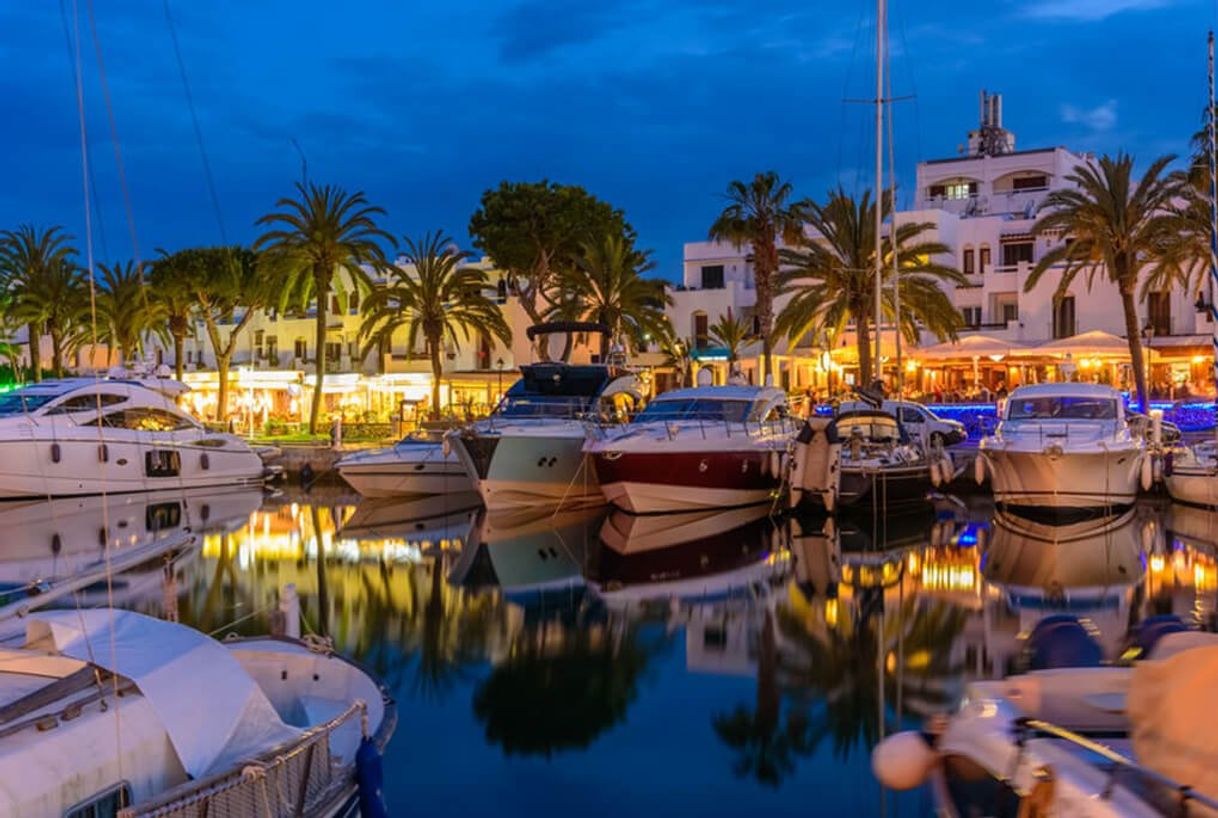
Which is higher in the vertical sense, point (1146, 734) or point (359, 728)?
point (1146, 734)

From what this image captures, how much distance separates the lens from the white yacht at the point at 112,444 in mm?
32062

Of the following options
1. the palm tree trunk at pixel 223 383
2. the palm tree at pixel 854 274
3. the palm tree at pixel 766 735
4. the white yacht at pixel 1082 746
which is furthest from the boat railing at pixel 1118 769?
the palm tree trunk at pixel 223 383

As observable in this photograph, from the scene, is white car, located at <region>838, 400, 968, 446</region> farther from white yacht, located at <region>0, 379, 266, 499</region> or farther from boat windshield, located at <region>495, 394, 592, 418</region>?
white yacht, located at <region>0, 379, 266, 499</region>

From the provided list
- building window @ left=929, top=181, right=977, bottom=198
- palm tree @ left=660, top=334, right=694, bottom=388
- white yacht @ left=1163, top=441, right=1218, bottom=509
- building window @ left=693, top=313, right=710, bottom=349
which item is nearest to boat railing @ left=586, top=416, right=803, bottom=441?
white yacht @ left=1163, top=441, right=1218, bottom=509

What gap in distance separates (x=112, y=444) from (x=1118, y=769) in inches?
1270

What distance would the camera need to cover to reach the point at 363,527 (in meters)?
28.4

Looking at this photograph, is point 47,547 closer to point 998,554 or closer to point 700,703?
point 700,703

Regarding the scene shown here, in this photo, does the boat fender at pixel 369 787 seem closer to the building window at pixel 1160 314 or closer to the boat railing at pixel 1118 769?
the boat railing at pixel 1118 769

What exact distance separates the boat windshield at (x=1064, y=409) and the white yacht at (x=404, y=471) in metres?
14.0

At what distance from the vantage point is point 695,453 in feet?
89.5

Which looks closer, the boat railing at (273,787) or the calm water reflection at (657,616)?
the boat railing at (273,787)

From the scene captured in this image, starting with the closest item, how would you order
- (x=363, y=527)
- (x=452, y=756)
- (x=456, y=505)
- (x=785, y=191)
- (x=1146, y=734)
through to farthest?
(x=1146, y=734)
(x=452, y=756)
(x=363, y=527)
(x=456, y=505)
(x=785, y=191)

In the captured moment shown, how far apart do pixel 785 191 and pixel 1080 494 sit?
18.5m

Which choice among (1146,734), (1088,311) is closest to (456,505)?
(1146,734)
